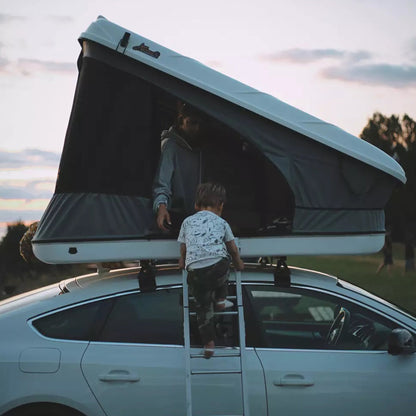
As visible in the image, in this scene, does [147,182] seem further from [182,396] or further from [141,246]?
[182,396]

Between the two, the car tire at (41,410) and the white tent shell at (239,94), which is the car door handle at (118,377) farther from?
the white tent shell at (239,94)

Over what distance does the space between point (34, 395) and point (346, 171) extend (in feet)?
9.05

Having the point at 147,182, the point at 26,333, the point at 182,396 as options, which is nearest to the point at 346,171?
the point at 147,182

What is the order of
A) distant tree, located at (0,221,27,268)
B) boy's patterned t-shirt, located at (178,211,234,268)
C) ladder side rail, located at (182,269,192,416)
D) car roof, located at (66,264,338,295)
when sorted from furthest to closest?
distant tree, located at (0,221,27,268), car roof, located at (66,264,338,295), boy's patterned t-shirt, located at (178,211,234,268), ladder side rail, located at (182,269,192,416)

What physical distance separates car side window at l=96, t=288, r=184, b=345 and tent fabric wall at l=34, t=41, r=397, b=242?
0.52 meters

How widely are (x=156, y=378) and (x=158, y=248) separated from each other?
97cm

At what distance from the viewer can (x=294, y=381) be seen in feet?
16.4

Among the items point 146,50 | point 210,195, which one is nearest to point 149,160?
point 210,195

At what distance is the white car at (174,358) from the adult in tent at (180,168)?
69cm

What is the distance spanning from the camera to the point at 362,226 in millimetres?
5707

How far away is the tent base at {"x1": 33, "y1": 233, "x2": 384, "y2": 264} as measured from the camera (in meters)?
5.33

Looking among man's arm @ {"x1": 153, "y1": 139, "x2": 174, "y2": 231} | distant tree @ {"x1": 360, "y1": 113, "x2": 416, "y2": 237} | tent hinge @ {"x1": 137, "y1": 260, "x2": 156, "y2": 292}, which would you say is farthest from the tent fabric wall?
distant tree @ {"x1": 360, "y1": 113, "x2": 416, "y2": 237}

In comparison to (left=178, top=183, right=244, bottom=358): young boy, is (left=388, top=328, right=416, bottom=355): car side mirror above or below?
below

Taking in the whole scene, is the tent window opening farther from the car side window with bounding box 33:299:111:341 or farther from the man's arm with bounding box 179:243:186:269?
the car side window with bounding box 33:299:111:341
